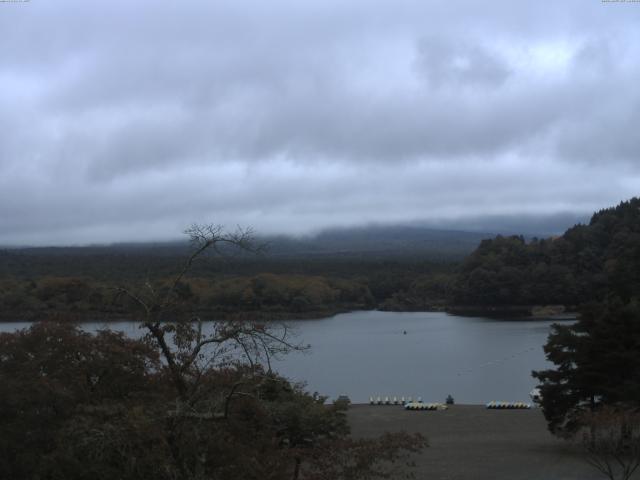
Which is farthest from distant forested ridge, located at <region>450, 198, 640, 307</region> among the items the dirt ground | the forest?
the dirt ground

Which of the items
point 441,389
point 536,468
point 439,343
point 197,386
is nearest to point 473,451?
point 536,468

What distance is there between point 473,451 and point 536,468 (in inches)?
114

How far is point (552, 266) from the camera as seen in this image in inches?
3359

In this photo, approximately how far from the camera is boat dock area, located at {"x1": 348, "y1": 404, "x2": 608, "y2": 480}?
59.3 feet

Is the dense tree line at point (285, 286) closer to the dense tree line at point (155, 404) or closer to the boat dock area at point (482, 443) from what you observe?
the boat dock area at point (482, 443)

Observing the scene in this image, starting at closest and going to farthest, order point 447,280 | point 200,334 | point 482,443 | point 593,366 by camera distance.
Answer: point 200,334 → point 593,366 → point 482,443 → point 447,280

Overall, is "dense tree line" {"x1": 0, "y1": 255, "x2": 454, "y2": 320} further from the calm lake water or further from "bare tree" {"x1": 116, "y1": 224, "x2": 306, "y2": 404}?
"bare tree" {"x1": 116, "y1": 224, "x2": 306, "y2": 404}

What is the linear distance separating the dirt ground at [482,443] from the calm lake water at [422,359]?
15.3 feet

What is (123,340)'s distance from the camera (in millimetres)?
10500

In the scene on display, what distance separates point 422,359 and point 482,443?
1142 inches

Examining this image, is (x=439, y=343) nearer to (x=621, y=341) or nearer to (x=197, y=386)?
(x=621, y=341)

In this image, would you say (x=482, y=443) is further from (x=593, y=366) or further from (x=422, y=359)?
(x=422, y=359)

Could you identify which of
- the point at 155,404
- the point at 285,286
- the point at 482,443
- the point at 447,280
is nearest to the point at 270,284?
the point at 285,286

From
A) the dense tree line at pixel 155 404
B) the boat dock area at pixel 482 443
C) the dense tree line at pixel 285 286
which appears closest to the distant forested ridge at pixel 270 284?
the dense tree line at pixel 285 286
